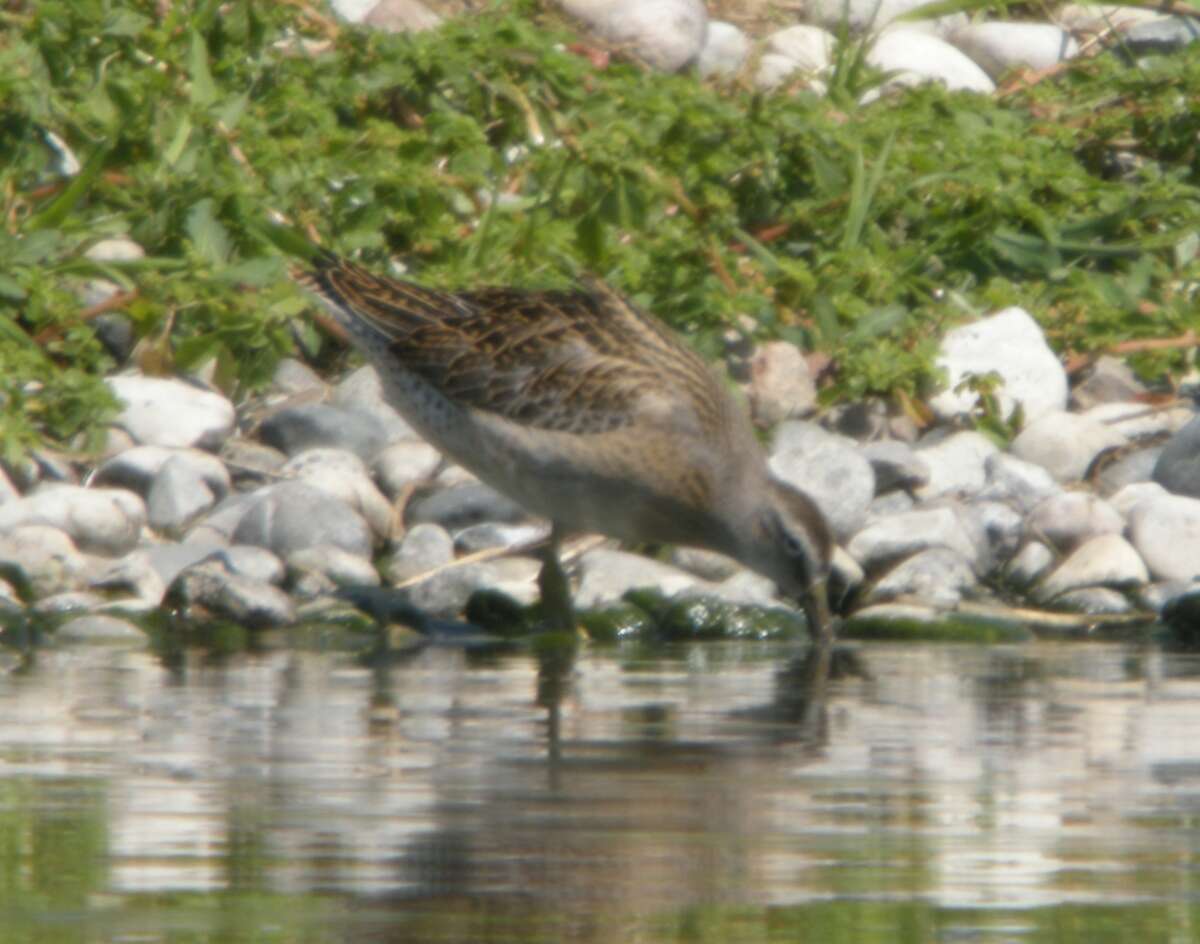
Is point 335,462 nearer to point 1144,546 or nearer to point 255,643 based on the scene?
point 255,643

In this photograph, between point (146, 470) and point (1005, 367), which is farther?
point (1005, 367)

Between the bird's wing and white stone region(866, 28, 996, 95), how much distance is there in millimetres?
4401

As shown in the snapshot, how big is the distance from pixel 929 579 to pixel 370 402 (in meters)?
2.59

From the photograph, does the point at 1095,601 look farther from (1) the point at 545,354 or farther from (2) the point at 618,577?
(1) the point at 545,354

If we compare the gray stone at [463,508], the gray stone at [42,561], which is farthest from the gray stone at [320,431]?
the gray stone at [42,561]

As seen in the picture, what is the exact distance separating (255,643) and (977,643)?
214 cm

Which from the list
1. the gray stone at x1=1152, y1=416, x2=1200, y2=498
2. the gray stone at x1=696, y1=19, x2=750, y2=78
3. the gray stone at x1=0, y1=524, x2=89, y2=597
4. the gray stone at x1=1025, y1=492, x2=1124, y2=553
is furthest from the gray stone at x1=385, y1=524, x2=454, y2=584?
the gray stone at x1=696, y1=19, x2=750, y2=78

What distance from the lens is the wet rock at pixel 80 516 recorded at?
8844 mm

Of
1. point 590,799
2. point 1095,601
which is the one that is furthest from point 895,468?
point 590,799

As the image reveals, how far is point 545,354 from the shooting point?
357 inches

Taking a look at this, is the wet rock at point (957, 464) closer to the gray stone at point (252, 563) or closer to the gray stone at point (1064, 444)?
the gray stone at point (1064, 444)

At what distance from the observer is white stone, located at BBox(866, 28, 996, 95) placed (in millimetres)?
13430

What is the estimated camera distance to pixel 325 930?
3922mm

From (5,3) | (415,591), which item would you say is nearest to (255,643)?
(415,591)
